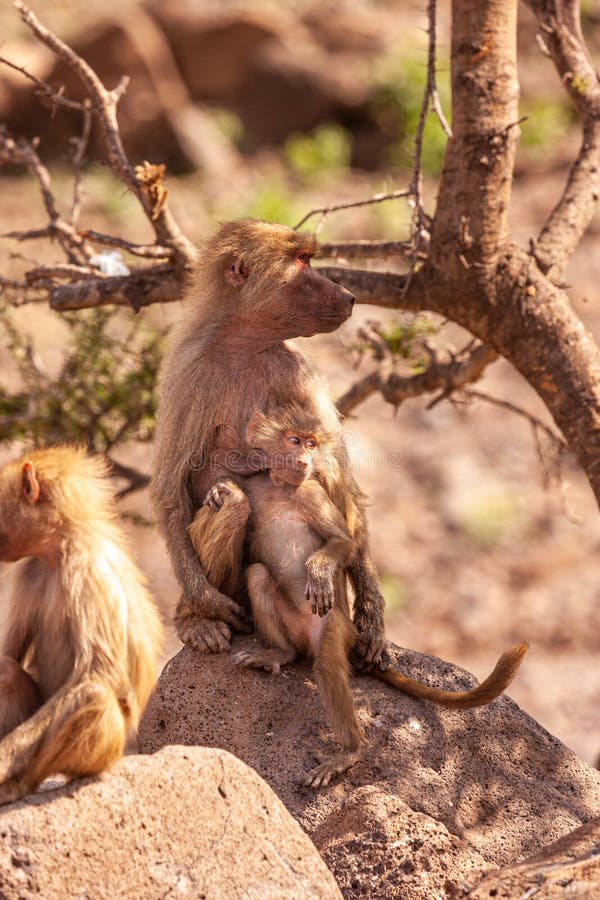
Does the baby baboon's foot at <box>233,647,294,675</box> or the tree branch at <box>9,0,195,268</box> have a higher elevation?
the tree branch at <box>9,0,195,268</box>

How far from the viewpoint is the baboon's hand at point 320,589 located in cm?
487

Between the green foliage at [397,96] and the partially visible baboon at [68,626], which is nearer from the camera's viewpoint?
the partially visible baboon at [68,626]

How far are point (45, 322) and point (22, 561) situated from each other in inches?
417

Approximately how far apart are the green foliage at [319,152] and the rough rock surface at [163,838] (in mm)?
13900

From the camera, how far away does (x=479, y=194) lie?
614cm

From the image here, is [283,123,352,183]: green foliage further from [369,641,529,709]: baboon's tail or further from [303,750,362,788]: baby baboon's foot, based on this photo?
[303,750,362,788]: baby baboon's foot

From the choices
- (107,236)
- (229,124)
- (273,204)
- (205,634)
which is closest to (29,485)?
(205,634)

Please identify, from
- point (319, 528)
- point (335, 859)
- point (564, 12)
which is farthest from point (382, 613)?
point (564, 12)

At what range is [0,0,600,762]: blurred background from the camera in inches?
529

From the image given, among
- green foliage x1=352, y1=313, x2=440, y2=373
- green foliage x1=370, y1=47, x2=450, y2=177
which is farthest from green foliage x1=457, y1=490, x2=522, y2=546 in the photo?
green foliage x1=352, y1=313, x2=440, y2=373

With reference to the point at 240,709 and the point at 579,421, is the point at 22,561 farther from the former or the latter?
Result: the point at 579,421

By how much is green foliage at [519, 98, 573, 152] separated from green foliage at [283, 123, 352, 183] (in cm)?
247

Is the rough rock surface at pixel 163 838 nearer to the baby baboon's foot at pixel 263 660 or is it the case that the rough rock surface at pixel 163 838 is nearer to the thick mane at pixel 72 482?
the thick mane at pixel 72 482

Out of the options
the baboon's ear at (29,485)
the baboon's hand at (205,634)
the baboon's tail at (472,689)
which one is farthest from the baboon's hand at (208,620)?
the baboon's ear at (29,485)
